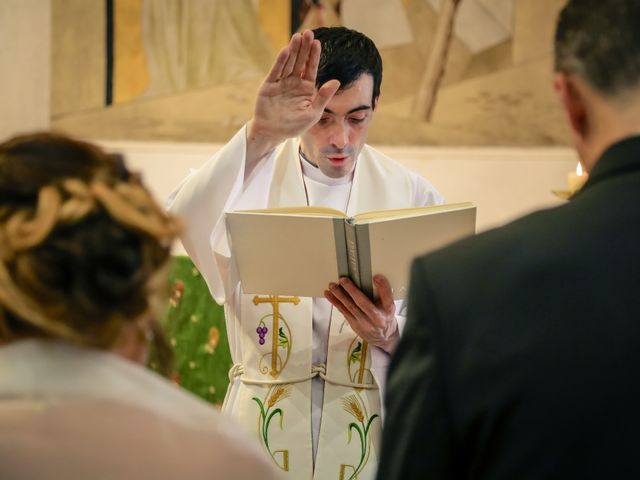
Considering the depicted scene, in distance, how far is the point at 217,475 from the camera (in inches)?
57.4

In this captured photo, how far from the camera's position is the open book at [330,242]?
292 cm

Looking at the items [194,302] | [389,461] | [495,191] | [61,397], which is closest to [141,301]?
[61,397]

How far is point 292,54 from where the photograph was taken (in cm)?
301

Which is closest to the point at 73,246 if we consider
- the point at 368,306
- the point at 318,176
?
the point at 368,306

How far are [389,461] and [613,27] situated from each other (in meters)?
0.80

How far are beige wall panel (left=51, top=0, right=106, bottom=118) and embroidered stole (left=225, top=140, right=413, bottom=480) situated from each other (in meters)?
4.44

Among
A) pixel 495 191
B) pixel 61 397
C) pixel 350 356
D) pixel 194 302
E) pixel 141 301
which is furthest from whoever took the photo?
pixel 495 191

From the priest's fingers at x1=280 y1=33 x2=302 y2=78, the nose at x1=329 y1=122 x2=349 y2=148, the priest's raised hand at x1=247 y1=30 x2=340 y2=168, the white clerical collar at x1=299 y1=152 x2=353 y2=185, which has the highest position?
the priest's fingers at x1=280 y1=33 x2=302 y2=78

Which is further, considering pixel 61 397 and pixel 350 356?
pixel 350 356

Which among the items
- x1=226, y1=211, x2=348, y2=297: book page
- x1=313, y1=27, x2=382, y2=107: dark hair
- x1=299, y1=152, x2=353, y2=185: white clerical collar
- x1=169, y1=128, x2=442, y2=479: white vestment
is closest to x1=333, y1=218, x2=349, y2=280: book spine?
x1=226, y1=211, x2=348, y2=297: book page

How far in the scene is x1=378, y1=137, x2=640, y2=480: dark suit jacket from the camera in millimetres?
1463

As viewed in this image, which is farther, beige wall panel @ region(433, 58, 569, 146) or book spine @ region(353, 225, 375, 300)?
beige wall panel @ region(433, 58, 569, 146)

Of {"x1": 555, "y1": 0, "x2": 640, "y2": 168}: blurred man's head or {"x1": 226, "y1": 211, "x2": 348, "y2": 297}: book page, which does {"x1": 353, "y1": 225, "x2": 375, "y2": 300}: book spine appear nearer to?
{"x1": 226, "y1": 211, "x2": 348, "y2": 297}: book page

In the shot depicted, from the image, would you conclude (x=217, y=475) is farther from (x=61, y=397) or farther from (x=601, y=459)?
(x=601, y=459)
